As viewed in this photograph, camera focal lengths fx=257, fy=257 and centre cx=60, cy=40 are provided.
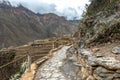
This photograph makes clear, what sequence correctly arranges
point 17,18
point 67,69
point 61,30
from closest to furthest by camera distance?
point 67,69 → point 17,18 → point 61,30

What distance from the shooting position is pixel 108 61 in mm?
5984

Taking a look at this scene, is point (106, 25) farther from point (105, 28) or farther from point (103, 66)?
point (103, 66)

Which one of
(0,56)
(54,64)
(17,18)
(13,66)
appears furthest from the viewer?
(17,18)

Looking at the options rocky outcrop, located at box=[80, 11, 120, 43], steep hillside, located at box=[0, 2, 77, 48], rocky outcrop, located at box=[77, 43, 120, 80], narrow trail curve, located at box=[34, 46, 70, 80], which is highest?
steep hillside, located at box=[0, 2, 77, 48]

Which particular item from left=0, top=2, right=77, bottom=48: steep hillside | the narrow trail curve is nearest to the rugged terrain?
the narrow trail curve

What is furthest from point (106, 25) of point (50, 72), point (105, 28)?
point (50, 72)

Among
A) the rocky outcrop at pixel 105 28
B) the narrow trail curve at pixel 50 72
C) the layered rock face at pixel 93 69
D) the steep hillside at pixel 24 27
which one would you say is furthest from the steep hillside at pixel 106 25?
the steep hillside at pixel 24 27

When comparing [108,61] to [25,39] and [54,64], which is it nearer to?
[54,64]

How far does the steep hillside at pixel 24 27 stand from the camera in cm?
11412

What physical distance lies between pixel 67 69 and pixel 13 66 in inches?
305

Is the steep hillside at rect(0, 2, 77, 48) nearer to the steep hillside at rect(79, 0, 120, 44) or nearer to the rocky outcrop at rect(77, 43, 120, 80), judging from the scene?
the steep hillside at rect(79, 0, 120, 44)

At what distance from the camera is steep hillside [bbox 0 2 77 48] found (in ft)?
374

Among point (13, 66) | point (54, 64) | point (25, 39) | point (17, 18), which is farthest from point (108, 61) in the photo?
point (17, 18)

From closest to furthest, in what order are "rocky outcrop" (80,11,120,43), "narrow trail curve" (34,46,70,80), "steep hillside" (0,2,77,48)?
"rocky outcrop" (80,11,120,43)
"narrow trail curve" (34,46,70,80)
"steep hillside" (0,2,77,48)
